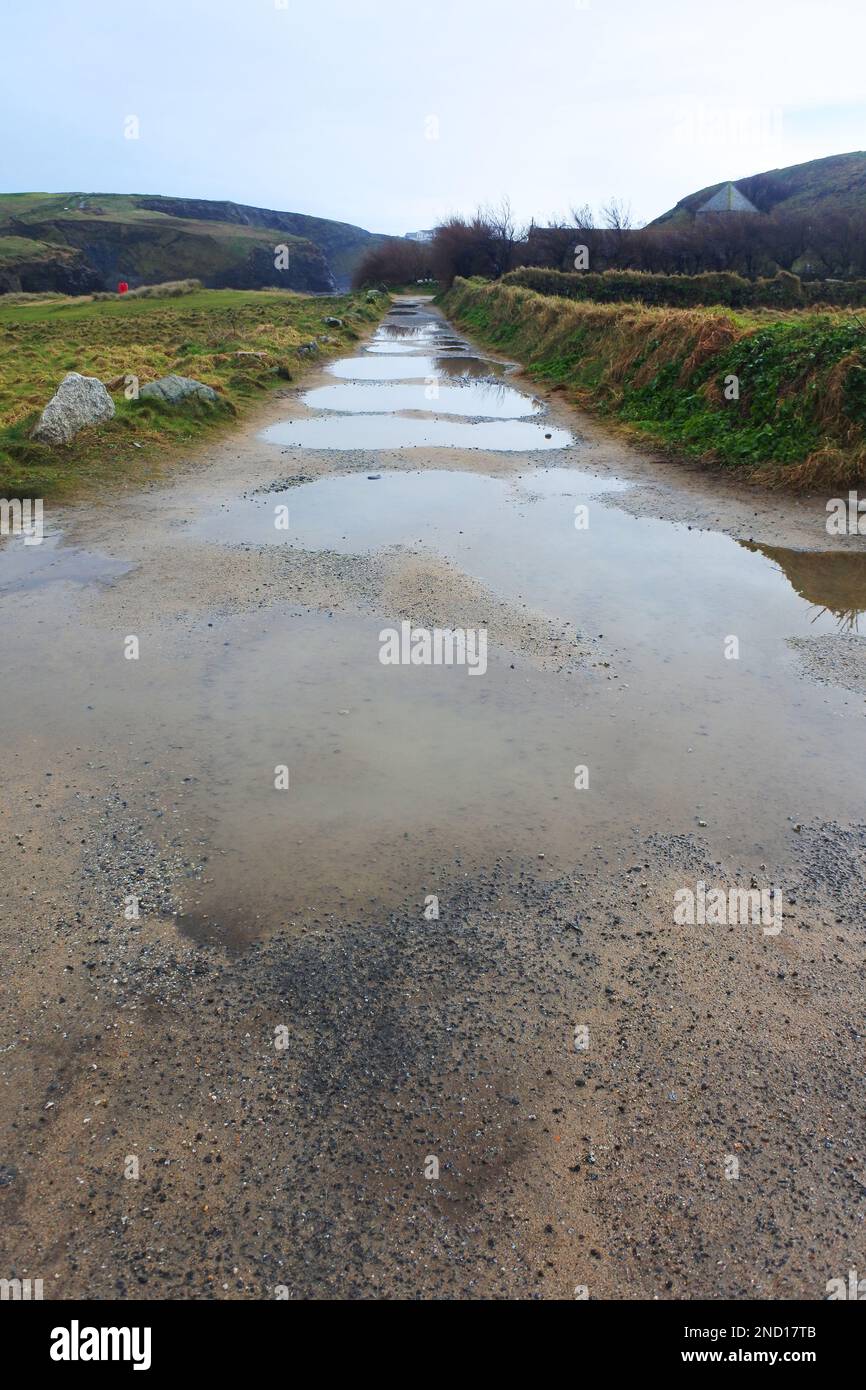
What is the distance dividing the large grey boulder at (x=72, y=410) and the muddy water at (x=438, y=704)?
4.33 m

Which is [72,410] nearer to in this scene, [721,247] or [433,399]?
[433,399]

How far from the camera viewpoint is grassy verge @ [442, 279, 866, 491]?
479 inches

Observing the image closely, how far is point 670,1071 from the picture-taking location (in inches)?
134

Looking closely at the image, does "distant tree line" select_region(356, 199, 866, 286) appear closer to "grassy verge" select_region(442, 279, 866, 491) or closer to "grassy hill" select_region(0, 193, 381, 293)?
"grassy verge" select_region(442, 279, 866, 491)

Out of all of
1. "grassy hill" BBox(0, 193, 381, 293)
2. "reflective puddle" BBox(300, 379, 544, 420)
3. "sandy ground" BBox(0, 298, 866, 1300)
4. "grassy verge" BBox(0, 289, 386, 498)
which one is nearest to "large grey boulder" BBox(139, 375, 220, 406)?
"grassy verge" BBox(0, 289, 386, 498)

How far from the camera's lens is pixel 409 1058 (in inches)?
136

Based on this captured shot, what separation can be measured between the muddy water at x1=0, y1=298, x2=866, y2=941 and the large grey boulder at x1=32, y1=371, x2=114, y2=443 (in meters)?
4.33

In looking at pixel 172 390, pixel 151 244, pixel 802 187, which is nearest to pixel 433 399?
pixel 172 390

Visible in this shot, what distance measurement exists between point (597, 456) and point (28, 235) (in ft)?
423

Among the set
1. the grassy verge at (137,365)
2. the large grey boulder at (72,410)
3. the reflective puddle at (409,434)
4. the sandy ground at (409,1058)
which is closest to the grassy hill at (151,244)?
the grassy verge at (137,365)

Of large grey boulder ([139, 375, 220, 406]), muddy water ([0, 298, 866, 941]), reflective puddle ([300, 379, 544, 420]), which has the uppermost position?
reflective puddle ([300, 379, 544, 420])

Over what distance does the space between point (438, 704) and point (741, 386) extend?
11.2 meters

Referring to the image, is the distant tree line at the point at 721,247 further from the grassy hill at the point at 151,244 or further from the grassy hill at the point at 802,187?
the grassy hill at the point at 151,244

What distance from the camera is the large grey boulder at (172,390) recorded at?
51.3 ft
